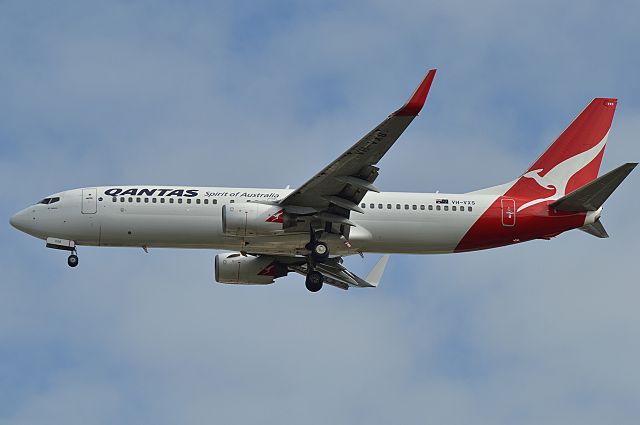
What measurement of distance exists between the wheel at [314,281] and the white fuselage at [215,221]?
1.32 metres

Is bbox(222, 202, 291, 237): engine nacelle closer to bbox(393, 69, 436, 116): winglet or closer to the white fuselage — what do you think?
the white fuselage

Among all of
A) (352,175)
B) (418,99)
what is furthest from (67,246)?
(418,99)

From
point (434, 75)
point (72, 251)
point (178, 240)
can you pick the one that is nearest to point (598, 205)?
point (434, 75)

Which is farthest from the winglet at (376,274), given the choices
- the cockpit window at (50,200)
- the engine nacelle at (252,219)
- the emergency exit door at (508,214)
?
the cockpit window at (50,200)

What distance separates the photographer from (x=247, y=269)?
201ft

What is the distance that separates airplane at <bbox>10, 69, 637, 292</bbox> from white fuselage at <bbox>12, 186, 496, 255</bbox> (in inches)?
1.7

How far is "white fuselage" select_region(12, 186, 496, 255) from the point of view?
182ft

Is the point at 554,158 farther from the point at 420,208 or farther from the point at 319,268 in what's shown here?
the point at 319,268

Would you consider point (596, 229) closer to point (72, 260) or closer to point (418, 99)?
point (418, 99)

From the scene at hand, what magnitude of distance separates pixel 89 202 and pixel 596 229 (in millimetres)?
21665

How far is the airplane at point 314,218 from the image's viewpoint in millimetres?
54625

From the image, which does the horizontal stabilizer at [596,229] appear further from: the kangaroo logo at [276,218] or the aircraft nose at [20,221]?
the aircraft nose at [20,221]

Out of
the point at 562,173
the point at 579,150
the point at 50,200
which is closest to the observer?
the point at 50,200

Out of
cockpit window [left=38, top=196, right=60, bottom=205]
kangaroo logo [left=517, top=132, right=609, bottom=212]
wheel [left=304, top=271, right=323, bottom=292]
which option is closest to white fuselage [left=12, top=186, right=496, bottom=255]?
cockpit window [left=38, top=196, right=60, bottom=205]
